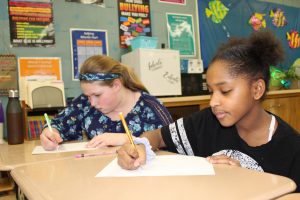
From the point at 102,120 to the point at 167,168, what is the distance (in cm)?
82

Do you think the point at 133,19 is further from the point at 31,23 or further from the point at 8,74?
the point at 8,74

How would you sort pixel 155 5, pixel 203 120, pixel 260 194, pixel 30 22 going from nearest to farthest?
pixel 260 194 → pixel 203 120 → pixel 30 22 → pixel 155 5

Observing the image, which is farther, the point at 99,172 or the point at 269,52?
the point at 269,52

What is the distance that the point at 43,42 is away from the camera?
8.29 ft

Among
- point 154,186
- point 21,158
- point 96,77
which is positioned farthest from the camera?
point 96,77

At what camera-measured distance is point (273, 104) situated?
3.01m

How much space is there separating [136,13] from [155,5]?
25 centimetres

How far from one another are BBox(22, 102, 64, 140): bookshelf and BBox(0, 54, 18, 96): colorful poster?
0.47 metres

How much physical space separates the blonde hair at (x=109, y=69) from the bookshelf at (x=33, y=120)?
0.58 metres

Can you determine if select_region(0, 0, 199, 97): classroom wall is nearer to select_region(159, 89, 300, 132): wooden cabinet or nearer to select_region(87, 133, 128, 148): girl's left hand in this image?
select_region(159, 89, 300, 132): wooden cabinet

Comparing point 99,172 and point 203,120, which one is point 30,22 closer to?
point 203,120

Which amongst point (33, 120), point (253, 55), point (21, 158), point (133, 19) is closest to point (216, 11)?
point (133, 19)

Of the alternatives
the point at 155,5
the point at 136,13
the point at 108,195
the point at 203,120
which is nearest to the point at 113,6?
the point at 136,13

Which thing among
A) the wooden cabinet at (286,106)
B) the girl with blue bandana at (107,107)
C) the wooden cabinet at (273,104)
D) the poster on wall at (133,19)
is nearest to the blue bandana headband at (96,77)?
the girl with blue bandana at (107,107)
